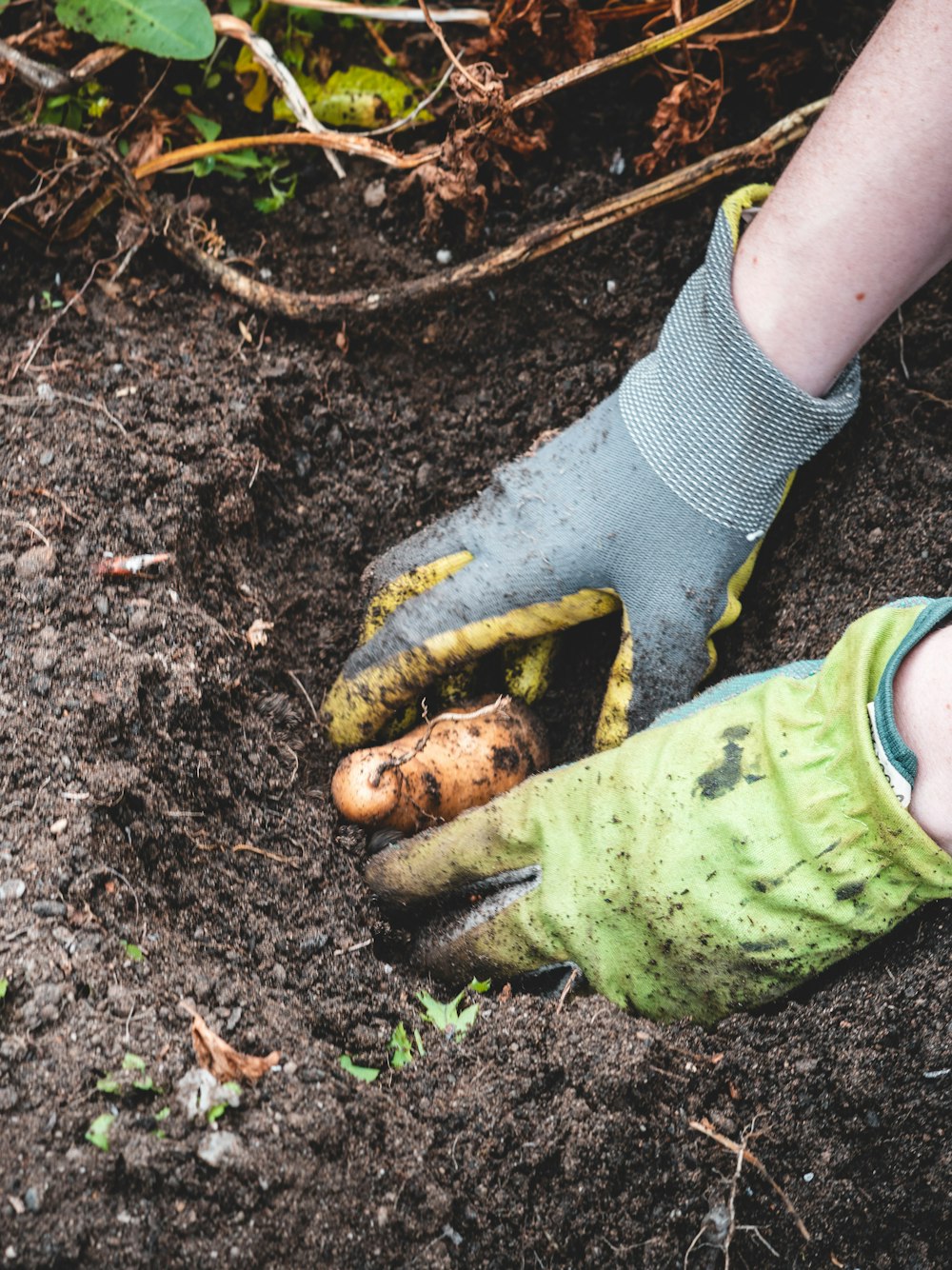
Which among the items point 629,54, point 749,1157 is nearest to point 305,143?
point 629,54

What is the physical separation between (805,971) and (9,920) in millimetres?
1378

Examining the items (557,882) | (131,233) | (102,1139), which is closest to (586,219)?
(131,233)

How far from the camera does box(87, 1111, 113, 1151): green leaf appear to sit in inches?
52.3

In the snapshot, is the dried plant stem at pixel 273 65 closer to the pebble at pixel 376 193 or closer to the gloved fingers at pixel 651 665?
the pebble at pixel 376 193

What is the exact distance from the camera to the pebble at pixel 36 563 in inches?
77.9

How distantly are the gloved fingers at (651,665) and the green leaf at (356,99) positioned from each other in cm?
152

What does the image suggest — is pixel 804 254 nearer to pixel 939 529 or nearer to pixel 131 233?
pixel 939 529

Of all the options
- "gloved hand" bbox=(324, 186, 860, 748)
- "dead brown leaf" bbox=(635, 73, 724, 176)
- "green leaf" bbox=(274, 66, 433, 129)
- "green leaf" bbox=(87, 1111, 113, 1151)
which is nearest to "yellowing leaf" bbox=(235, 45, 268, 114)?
"green leaf" bbox=(274, 66, 433, 129)

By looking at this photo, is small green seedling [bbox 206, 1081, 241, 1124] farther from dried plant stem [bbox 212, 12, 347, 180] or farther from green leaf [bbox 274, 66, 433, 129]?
green leaf [bbox 274, 66, 433, 129]

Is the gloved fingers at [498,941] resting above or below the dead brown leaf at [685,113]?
below

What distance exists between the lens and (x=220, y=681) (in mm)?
2045

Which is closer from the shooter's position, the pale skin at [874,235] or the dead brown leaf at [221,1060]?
the dead brown leaf at [221,1060]

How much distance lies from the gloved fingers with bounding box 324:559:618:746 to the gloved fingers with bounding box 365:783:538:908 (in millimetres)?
367

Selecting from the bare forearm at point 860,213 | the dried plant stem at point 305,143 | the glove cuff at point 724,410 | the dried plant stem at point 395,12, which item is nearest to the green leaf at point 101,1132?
the glove cuff at point 724,410
